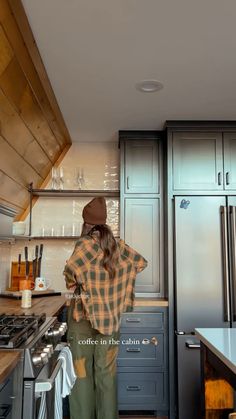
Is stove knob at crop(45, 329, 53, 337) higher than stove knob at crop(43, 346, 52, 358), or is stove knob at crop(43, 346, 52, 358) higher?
stove knob at crop(45, 329, 53, 337)

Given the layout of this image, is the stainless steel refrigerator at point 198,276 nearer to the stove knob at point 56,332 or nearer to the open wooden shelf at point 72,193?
the open wooden shelf at point 72,193

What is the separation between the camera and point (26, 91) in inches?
88.9

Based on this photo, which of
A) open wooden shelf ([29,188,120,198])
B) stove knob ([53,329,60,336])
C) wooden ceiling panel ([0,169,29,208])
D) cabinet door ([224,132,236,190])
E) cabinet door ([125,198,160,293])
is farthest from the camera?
open wooden shelf ([29,188,120,198])

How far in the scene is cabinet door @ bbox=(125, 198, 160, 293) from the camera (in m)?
3.34

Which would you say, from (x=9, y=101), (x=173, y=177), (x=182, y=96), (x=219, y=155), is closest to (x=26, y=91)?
(x=9, y=101)

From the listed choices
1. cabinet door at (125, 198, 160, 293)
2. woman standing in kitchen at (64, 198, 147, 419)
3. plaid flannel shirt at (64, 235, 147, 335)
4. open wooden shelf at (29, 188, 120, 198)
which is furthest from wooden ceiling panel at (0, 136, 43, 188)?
cabinet door at (125, 198, 160, 293)

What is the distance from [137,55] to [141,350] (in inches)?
86.3

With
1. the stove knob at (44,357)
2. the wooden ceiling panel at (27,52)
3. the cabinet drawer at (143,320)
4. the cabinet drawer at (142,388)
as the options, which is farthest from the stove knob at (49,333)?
the wooden ceiling panel at (27,52)

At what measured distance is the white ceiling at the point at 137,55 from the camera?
177cm

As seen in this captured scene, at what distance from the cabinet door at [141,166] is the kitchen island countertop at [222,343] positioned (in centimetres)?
163

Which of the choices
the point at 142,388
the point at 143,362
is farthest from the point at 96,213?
the point at 142,388

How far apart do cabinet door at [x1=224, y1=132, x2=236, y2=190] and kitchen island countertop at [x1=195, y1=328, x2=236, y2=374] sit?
1488 millimetres

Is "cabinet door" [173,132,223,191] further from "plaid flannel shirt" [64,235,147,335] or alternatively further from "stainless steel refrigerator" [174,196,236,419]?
"plaid flannel shirt" [64,235,147,335]

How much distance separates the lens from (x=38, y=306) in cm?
267
